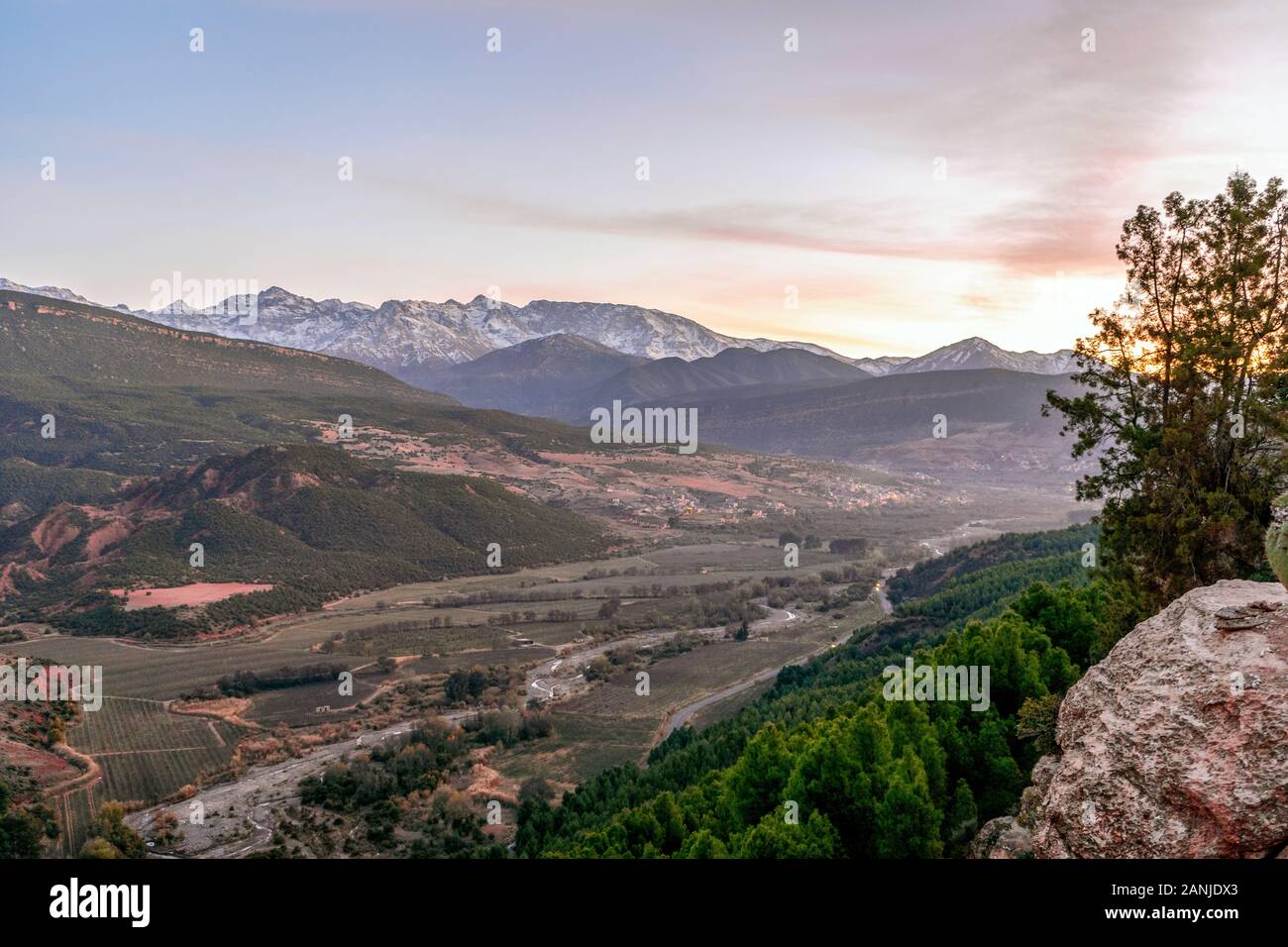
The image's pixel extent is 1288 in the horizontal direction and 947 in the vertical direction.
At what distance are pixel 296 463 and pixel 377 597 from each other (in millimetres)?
34487

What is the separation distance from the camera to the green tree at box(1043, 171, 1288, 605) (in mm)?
17109

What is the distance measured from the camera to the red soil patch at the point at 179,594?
93.7 metres

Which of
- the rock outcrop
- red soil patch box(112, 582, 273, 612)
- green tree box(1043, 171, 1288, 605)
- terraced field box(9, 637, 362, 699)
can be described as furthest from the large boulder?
red soil patch box(112, 582, 273, 612)

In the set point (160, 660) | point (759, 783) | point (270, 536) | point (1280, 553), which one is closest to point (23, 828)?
point (759, 783)

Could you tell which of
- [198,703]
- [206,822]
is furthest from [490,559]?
[206,822]

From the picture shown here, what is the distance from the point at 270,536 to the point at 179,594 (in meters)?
20.7

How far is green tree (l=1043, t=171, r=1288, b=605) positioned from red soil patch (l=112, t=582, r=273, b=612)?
323 ft

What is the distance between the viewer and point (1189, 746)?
25.5 ft

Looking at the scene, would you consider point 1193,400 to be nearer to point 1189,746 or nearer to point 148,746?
point 1189,746

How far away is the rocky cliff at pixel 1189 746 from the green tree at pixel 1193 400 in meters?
9.05

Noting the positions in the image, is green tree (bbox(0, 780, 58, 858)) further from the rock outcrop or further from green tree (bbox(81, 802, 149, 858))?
the rock outcrop

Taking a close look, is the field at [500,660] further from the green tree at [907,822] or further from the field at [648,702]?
the green tree at [907,822]

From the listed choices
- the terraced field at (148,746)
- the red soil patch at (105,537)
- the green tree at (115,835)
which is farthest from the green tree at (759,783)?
the red soil patch at (105,537)
